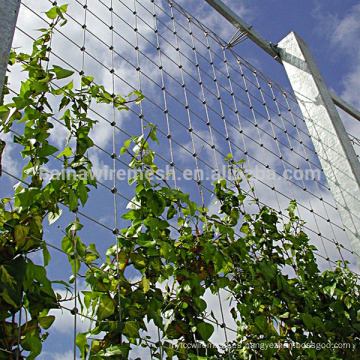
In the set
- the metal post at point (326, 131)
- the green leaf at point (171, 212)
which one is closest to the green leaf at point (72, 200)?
the green leaf at point (171, 212)

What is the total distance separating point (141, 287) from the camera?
129 centimetres

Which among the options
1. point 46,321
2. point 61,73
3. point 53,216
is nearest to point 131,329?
point 46,321

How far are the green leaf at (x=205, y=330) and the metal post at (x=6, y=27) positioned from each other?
838 mm

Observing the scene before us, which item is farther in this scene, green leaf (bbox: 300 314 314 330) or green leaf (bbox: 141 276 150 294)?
green leaf (bbox: 300 314 314 330)

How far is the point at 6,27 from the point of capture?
3.76 ft

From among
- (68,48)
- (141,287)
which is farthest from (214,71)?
(141,287)

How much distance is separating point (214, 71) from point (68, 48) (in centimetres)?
101

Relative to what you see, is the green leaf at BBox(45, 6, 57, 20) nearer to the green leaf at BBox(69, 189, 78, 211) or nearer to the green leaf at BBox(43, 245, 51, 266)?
the green leaf at BBox(69, 189, 78, 211)

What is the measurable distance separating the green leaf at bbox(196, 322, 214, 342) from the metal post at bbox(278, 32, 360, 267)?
1264 millimetres

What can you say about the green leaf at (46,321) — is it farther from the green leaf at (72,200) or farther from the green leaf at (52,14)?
the green leaf at (52,14)

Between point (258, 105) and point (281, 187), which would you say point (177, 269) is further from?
point (258, 105)

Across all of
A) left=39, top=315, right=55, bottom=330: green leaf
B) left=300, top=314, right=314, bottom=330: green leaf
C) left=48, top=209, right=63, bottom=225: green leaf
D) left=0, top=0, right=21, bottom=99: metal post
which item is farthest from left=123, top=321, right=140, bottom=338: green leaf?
left=300, top=314, right=314, bottom=330: green leaf

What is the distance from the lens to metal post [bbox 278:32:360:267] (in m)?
2.48

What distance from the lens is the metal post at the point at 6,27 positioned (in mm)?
1078
